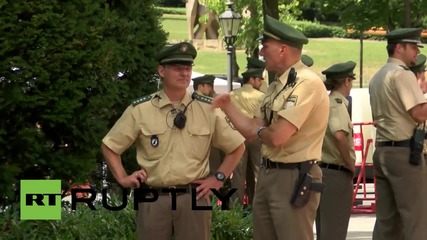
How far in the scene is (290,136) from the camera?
19.1 ft

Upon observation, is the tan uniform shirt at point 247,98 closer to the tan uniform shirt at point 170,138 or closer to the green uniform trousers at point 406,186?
the green uniform trousers at point 406,186

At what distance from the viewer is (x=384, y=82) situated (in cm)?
804

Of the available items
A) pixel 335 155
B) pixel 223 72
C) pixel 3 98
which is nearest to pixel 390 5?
pixel 335 155

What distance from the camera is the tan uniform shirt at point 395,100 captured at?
307 inches

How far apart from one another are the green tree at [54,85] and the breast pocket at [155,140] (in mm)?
1588

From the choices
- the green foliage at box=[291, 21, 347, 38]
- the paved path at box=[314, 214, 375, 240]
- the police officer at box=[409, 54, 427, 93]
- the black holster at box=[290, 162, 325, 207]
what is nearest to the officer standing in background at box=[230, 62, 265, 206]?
the paved path at box=[314, 214, 375, 240]

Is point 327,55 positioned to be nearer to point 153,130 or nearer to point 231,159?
point 231,159

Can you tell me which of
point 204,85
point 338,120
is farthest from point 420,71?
point 204,85

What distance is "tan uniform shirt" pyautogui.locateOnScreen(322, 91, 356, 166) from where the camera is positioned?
8570 millimetres

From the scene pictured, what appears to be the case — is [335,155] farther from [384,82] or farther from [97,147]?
[97,147]

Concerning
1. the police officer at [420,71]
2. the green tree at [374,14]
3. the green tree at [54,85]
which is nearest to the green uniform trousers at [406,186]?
the police officer at [420,71]

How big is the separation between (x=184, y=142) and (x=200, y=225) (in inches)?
21.2

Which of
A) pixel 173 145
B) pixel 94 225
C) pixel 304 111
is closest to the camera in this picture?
pixel 304 111

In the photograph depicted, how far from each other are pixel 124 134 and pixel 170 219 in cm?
61
